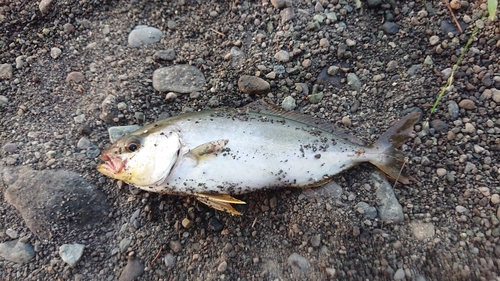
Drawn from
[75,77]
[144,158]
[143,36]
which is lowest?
[144,158]

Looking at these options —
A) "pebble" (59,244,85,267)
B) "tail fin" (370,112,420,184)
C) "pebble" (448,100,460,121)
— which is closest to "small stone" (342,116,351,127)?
"tail fin" (370,112,420,184)

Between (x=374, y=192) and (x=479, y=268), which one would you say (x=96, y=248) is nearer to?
(x=374, y=192)

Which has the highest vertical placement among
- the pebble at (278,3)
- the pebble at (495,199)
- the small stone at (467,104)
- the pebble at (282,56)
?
the pebble at (278,3)

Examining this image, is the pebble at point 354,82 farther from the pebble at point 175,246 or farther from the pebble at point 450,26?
the pebble at point 175,246

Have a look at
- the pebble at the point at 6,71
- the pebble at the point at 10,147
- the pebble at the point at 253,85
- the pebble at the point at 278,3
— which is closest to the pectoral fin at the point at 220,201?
the pebble at the point at 253,85

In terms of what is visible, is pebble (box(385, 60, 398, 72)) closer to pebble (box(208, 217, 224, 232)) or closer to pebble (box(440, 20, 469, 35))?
pebble (box(440, 20, 469, 35))

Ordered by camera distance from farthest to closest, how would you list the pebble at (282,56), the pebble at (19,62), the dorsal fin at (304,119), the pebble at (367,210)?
the pebble at (19,62)
the pebble at (282,56)
the dorsal fin at (304,119)
the pebble at (367,210)

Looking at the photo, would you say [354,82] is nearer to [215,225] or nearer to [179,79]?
[179,79]

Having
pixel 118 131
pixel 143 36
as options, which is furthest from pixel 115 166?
pixel 143 36
